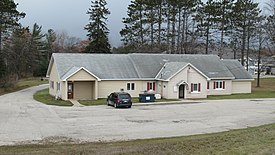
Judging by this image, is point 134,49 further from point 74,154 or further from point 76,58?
point 74,154

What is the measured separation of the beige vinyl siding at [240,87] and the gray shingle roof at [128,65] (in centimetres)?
211

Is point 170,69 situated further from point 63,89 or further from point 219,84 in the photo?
point 63,89

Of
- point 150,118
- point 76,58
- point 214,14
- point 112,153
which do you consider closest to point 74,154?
point 112,153

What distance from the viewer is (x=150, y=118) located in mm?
25500

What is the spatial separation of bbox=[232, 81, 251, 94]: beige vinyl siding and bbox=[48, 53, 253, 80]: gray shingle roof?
2.11 m

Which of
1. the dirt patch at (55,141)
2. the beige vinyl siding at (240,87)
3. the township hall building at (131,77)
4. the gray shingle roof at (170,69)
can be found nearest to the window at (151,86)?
the township hall building at (131,77)

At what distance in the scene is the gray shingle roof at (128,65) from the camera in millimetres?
41938

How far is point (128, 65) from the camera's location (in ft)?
149

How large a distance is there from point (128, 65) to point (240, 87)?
17343mm

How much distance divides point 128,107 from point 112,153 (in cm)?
2187

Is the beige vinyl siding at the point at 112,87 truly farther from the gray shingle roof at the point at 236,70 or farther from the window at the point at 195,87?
the gray shingle roof at the point at 236,70

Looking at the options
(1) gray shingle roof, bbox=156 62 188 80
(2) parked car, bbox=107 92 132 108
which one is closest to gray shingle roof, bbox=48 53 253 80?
(1) gray shingle roof, bbox=156 62 188 80

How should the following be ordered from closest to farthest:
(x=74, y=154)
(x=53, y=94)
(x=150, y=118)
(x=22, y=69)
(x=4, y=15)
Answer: (x=74, y=154), (x=150, y=118), (x=53, y=94), (x=4, y=15), (x=22, y=69)

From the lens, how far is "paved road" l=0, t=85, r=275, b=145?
60.4ft
